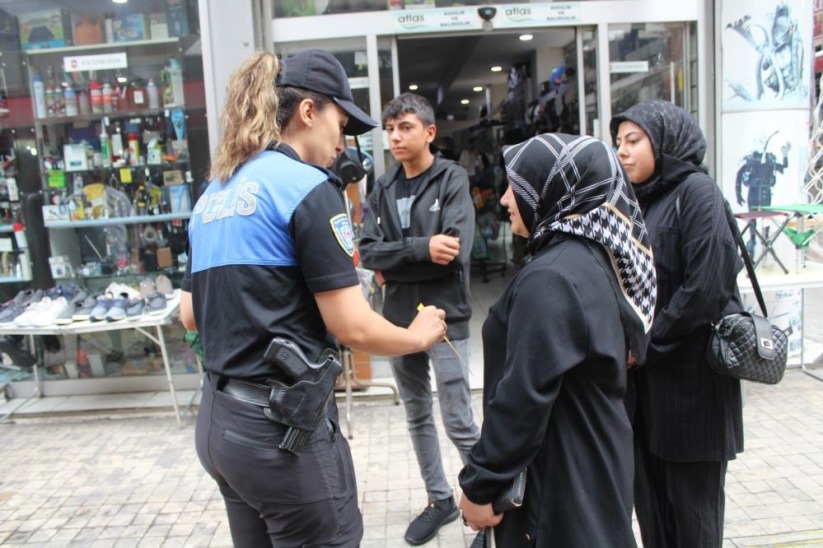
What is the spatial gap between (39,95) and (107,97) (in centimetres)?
55

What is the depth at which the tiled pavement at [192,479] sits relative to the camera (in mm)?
3182

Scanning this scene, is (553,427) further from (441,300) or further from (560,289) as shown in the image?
(441,300)

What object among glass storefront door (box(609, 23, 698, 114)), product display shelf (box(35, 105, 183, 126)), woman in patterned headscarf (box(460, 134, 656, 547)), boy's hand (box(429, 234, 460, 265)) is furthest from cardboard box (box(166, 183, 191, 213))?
woman in patterned headscarf (box(460, 134, 656, 547))

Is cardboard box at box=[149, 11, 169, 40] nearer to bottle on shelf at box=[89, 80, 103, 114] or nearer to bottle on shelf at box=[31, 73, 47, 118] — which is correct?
bottle on shelf at box=[89, 80, 103, 114]

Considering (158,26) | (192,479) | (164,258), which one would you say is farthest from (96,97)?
(192,479)

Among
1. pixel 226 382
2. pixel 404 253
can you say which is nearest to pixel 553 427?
pixel 226 382

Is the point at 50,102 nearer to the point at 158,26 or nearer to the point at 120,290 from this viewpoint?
the point at 158,26

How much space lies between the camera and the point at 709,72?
5.03 m

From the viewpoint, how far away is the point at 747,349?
2119mm

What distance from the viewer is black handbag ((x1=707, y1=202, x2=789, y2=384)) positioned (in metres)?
2.13

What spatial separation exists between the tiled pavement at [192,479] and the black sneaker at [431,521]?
5 cm

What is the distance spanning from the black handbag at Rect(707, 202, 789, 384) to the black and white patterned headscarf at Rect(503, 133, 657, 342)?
662 mm

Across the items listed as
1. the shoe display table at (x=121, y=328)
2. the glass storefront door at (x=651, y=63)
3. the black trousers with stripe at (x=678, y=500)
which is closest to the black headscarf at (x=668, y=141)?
the black trousers with stripe at (x=678, y=500)

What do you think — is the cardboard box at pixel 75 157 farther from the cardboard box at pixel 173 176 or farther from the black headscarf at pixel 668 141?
the black headscarf at pixel 668 141
